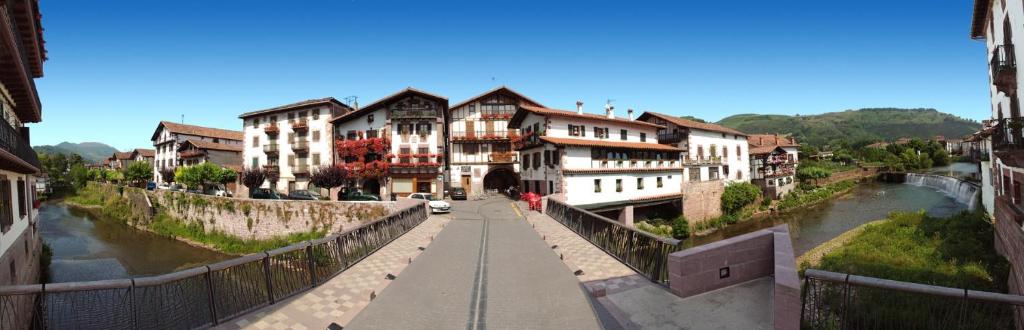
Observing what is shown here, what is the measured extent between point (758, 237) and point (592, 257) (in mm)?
4660

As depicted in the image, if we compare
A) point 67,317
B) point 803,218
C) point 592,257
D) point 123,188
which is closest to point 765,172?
point 803,218

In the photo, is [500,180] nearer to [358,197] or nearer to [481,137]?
[481,137]

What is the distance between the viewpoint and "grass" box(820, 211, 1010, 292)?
13.8 metres

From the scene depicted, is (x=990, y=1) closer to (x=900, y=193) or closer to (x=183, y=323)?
(x=183, y=323)

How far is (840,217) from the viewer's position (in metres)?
37.7

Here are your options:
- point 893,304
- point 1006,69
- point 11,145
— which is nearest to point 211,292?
point 11,145

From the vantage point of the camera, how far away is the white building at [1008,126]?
10.5 m

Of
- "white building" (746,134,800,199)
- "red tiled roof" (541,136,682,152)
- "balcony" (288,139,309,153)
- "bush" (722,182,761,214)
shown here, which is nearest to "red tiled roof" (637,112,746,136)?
"red tiled roof" (541,136,682,152)

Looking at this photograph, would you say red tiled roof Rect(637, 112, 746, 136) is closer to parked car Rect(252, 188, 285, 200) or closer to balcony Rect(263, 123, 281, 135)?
parked car Rect(252, 188, 285, 200)

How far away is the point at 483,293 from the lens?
8.52m

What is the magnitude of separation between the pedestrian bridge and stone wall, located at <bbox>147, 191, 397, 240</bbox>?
16.4 metres

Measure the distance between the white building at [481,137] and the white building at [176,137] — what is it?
121 ft

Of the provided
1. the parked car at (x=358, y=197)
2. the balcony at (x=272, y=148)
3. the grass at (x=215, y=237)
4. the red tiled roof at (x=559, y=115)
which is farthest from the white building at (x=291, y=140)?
the red tiled roof at (x=559, y=115)

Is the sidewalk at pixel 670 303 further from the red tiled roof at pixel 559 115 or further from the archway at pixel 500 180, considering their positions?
the archway at pixel 500 180
